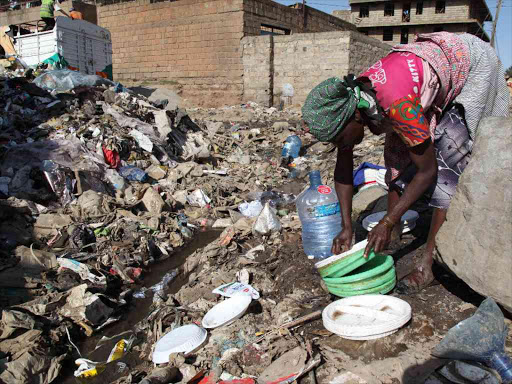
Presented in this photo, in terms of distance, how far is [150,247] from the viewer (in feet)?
15.4

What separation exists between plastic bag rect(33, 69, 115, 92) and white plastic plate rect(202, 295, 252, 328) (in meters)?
7.15

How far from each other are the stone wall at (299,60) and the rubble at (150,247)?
324 cm

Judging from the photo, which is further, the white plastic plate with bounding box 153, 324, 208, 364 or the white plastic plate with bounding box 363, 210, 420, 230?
the white plastic plate with bounding box 363, 210, 420, 230

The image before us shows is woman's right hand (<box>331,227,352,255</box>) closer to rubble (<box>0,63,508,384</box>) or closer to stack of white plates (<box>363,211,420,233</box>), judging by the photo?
rubble (<box>0,63,508,384</box>)

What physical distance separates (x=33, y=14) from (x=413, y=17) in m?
26.2

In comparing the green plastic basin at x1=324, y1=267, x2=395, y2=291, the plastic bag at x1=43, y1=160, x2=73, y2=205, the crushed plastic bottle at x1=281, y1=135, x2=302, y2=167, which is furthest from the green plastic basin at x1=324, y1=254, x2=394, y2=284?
the crushed plastic bottle at x1=281, y1=135, x2=302, y2=167

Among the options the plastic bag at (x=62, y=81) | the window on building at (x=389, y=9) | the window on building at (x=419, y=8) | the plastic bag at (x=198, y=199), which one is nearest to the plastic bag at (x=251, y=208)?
the plastic bag at (x=198, y=199)

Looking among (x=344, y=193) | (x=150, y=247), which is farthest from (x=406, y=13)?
(x=344, y=193)

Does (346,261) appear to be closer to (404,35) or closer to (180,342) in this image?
(180,342)

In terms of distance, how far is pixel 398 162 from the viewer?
254 centimetres

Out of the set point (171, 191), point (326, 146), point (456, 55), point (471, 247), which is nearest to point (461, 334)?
point (471, 247)

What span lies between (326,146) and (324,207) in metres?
5.45

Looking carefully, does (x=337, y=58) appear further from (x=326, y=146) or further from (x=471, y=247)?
(x=471, y=247)

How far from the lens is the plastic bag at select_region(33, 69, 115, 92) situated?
27.1 feet
